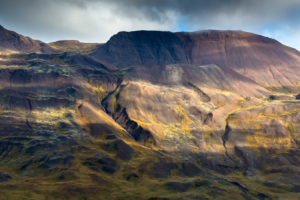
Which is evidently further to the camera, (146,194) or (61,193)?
(146,194)

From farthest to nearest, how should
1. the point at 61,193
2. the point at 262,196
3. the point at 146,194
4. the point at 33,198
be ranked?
1. the point at 262,196
2. the point at 146,194
3. the point at 61,193
4. the point at 33,198

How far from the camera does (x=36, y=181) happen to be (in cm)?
18938

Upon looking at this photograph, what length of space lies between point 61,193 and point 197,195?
8008 centimetres

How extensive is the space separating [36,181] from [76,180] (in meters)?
24.2

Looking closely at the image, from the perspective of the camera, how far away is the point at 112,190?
18875 cm

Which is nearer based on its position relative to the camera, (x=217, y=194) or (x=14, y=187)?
(x=14, y=187)

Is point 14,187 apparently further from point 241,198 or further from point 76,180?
point 241,198

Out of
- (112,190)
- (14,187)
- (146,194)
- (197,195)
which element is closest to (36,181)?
(14,187)

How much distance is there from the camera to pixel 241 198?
623 ft

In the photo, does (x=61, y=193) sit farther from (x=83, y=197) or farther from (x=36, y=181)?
(x=36, y=181)

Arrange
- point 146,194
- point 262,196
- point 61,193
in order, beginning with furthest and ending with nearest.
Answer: point 262,196
point 146,194
point 61,193

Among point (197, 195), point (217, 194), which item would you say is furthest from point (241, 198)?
point (197, 195)

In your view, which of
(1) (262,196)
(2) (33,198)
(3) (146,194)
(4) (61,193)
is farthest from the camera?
(1) (262,196)

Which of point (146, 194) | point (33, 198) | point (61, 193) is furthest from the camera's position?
point (146, 194)
